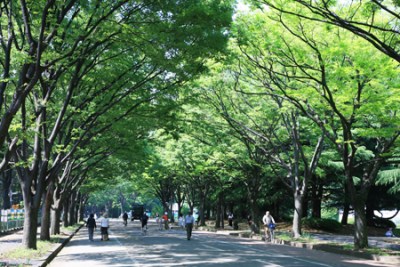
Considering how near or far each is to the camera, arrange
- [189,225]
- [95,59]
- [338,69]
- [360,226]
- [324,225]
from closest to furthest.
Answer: [95,59], [338,69], [360,226], [189,225], [324,225]

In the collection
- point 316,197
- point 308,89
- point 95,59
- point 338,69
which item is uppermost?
point 338,69

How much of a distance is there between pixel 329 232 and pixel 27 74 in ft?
98.7

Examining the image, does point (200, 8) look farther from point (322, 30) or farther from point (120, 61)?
point (322, 30)

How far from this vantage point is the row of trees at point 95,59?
35.5 ft

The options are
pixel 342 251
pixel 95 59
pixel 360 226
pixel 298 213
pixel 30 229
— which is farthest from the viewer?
pixel 298 213

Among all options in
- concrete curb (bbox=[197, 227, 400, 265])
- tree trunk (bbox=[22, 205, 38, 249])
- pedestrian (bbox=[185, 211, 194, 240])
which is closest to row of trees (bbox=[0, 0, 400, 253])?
tree trunk (bbox=[22, 205, 38, 249])

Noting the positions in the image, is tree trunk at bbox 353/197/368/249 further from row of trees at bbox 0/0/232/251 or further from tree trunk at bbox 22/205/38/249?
tree trunk at bbox 22/205/38/249

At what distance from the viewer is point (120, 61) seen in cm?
1533

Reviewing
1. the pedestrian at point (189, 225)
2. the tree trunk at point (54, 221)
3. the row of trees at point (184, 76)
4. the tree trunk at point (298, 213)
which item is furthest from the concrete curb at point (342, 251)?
the tree trunk at point (54, 221)

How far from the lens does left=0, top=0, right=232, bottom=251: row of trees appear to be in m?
10.8

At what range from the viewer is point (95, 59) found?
14570 millimetres

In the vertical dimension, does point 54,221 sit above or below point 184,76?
below

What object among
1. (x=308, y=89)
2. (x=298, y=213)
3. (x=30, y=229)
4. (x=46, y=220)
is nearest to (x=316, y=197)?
(x=298, y=213)

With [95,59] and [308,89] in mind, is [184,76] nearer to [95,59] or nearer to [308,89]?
[95,59]
